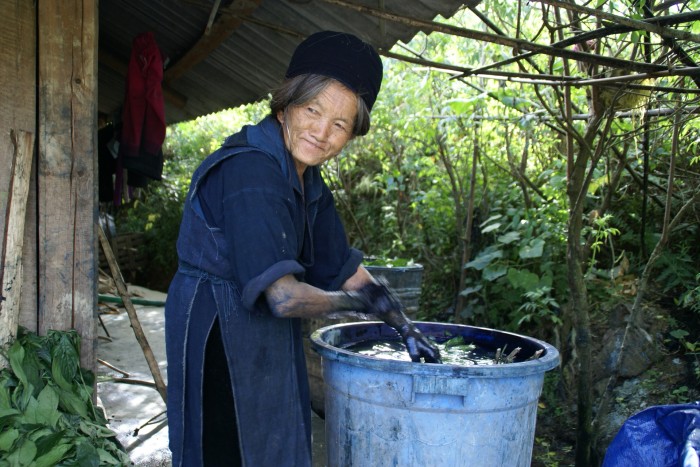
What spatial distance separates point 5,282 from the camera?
2213 mm

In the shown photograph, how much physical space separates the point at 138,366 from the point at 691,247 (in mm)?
4522

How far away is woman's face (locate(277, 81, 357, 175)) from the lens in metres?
1.91

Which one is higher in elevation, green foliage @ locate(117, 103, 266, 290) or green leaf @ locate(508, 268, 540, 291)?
green foliage @ locate(117, 103, 266, 290)

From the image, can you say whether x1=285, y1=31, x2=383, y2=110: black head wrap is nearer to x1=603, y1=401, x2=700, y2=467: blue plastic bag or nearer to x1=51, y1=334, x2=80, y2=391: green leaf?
x1=51, y1=334, x2=80, y2=391: green leaf

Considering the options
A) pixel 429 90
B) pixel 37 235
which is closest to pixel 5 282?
pixel 37 235

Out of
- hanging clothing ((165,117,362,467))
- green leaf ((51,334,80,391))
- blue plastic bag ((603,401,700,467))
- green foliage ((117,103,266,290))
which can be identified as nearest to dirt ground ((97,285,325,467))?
green leaf ((51,334,80,391))

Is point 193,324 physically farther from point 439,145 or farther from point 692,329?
point 439,145

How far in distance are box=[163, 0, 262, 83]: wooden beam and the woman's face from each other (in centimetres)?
155

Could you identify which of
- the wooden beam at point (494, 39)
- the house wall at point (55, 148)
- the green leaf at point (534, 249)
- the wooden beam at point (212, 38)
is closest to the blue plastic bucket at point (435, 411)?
the house wall at point (55, 148)

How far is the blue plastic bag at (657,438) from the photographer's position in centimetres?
236

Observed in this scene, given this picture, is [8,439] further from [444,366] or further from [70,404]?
[444,366]

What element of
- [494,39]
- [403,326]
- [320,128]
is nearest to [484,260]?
[494,39]

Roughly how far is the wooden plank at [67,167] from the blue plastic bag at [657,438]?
2188mm

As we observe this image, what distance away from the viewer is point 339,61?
6.18 feet
